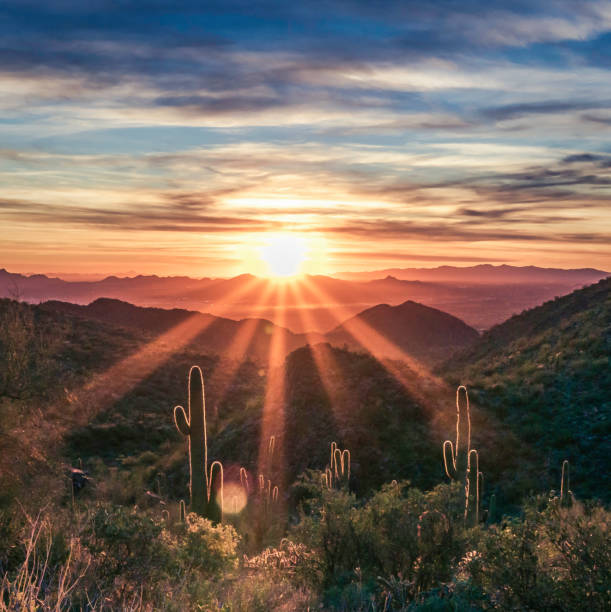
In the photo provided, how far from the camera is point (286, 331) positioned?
104m

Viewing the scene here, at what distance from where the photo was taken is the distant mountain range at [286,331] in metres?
87.2

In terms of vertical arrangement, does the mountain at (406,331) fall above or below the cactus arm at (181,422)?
below

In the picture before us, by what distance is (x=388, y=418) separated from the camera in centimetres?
2584

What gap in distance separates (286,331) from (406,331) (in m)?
22.4

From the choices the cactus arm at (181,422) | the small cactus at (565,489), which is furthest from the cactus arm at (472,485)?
the cactus arm at (181,422)

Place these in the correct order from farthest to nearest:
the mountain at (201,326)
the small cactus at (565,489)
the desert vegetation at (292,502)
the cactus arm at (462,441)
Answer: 1. the mountain at (201,326)
2. the small cactus at (565,489)
3. the cactus arm at (462,441)
4. the desert vegetation at (292,502)

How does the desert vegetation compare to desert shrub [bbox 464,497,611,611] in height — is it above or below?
below

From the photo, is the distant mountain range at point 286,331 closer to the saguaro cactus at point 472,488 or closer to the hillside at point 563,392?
the hillside at point 563,392

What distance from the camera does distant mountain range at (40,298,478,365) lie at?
87188 millimetres

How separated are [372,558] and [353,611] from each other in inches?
107

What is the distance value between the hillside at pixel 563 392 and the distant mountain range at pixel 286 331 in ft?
151

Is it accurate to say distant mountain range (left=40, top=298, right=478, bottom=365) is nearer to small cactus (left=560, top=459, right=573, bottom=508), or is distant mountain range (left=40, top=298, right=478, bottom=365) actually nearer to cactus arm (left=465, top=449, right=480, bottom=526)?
small cactus (left=560, top=459, right=573, bottom=508)

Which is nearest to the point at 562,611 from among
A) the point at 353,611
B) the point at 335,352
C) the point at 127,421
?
the point at 353,611

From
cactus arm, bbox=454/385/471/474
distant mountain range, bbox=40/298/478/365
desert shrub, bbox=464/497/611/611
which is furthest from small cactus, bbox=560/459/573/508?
distant mountain range, bbox=40/298/478/365
